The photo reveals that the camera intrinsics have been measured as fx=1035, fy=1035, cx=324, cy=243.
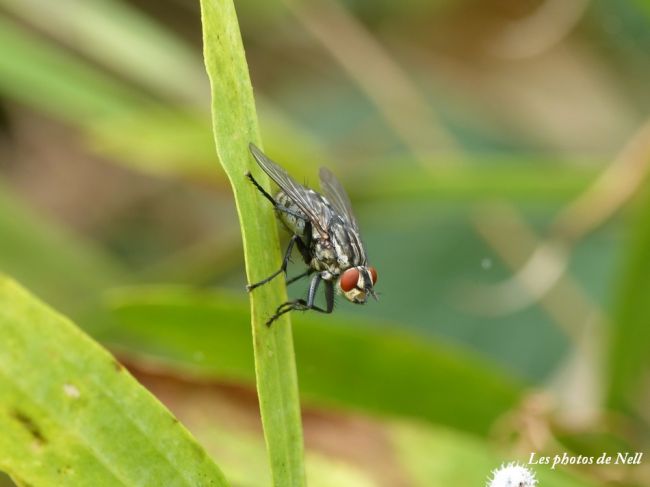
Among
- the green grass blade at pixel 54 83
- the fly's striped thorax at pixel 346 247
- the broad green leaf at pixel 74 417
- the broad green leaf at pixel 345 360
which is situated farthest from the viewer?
the green grass blade at pixel 54 83

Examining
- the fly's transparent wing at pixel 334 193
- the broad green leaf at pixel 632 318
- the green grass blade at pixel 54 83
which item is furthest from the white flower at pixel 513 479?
the green grass blade at pixel 54 83

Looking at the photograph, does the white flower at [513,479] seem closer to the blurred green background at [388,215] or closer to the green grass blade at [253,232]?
Result: the green grass blade at [253,232]

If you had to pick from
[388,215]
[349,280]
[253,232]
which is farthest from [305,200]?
[388,215]

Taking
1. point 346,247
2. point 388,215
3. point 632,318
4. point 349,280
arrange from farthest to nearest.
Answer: point 388,215, point 632,318, point 346,247, point 349,280

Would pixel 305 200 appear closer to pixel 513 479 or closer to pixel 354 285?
pixel 354 285

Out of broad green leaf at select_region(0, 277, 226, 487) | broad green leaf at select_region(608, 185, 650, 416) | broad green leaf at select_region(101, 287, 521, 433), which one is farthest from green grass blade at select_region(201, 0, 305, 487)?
broad green leaf at select_region(608, 185, 650, 416)

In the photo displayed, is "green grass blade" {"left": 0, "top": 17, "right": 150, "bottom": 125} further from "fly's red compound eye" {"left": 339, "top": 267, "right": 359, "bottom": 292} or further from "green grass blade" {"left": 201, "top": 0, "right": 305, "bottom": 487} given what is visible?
"green grass blade" {"left": 201, "top": 0, "right": 305, "bottom": 487}

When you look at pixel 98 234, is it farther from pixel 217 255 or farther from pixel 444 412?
pixel 444 412
